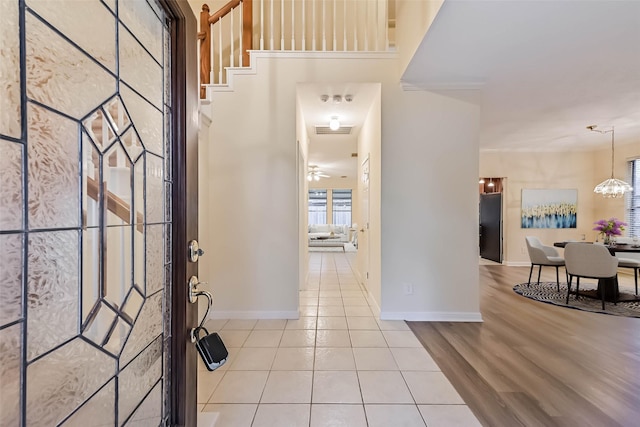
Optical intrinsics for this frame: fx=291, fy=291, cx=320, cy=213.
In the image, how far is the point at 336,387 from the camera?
196 centimetres

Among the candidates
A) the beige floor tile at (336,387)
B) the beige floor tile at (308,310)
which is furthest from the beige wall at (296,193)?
the beige floor tile at (336,387)

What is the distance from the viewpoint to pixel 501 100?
352 centimetres

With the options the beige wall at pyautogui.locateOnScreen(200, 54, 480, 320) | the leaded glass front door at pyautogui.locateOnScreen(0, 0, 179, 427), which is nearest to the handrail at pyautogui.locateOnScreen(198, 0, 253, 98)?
the beige wall at pyautogui.locateOnScreen(200, 54, 480, 320)

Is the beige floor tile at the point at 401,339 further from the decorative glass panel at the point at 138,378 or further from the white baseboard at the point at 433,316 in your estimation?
the decorative glass panel at the point at 138,378

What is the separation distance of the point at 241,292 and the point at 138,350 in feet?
7.63

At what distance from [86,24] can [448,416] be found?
2.33 meters

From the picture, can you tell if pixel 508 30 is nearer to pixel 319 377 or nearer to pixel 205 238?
pixel 319 377

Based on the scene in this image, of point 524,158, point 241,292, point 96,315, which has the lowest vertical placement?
point 241,292

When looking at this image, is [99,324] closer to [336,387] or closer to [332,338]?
[336,387]

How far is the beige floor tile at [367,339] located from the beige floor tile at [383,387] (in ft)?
1.46

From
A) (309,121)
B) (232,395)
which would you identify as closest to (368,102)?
(309,121)

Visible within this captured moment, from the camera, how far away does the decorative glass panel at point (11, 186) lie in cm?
52

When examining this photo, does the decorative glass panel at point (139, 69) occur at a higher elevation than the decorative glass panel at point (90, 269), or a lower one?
higher

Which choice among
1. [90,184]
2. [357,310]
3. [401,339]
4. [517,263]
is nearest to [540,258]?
[517,263]
